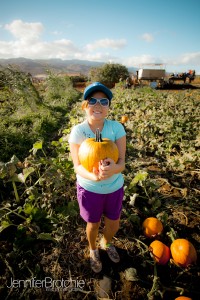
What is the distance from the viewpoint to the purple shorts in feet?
6.04

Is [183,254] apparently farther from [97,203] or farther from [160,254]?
[97,203]

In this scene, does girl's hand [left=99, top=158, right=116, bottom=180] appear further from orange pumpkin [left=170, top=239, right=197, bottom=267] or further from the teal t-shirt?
A: orange pumpkin [left=170, top=239, right=197, bottom=267]

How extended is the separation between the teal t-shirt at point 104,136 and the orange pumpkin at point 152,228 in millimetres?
872

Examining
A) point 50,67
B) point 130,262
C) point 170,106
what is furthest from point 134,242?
point 50,67

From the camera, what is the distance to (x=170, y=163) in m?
4.04

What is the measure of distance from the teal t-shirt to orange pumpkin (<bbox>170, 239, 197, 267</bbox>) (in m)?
0.95

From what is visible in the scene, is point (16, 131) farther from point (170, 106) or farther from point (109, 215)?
point (170, 106)

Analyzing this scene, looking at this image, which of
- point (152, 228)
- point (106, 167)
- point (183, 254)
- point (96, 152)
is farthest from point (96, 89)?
point (183, 254)

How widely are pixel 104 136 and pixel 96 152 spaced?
393 millimetres

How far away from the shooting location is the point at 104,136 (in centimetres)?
184

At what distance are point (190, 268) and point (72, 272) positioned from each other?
1224 millimetres

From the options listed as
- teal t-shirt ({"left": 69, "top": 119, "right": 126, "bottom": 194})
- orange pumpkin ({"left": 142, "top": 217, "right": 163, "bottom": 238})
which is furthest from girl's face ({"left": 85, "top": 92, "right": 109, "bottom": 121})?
orange pumpkin ({"left": 142, "top": 217, "right": 163, "bottom": 238})

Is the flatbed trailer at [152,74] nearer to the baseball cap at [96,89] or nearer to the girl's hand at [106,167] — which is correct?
the baseball cap at [96,89]

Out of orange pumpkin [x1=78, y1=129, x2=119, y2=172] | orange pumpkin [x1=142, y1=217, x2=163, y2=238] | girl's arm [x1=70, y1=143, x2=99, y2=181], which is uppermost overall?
orange pumpkin [x1=78, y1=129, x2=119, y2=172]
